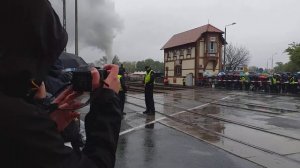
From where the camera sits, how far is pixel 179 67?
5447cm

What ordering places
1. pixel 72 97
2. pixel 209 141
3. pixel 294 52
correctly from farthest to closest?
pixel 294 52
pixel 209 141
pixel 72 97

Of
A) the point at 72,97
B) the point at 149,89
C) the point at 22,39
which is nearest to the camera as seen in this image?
the point at 22,39

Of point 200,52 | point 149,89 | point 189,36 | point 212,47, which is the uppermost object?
point 189,36

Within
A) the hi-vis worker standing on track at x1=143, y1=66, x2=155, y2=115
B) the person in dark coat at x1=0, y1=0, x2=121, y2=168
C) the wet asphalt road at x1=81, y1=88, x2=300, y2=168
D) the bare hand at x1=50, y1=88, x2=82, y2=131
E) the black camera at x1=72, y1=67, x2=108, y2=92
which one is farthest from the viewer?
the hi-vis worker standing on track at x1=143, y1=66, x2=155, y2=115

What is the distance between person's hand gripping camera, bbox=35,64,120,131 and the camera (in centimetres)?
163

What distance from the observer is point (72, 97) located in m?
1.74

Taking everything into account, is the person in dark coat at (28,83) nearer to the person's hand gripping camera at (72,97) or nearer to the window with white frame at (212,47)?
the person's hand gripping camera at (72,97)

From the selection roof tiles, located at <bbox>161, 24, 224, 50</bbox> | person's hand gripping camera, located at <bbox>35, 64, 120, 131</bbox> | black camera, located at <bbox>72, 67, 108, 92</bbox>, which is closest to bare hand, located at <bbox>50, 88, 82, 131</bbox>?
person's hand gripping camera, located at <bbox>35, 64, 120, 131</bbox>

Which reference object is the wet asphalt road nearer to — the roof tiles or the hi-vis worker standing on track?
the hi-vis worker standing on track

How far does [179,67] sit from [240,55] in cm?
2762

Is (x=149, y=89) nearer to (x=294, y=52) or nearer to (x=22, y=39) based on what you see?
(x=22, y=39)

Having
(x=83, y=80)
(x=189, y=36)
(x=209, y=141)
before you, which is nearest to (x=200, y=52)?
(x=189, y=36)

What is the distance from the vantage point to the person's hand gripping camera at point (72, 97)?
1.63 m

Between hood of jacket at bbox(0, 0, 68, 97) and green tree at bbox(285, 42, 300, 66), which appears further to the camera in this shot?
green tree at bbox(285, 42, 300, 66)
